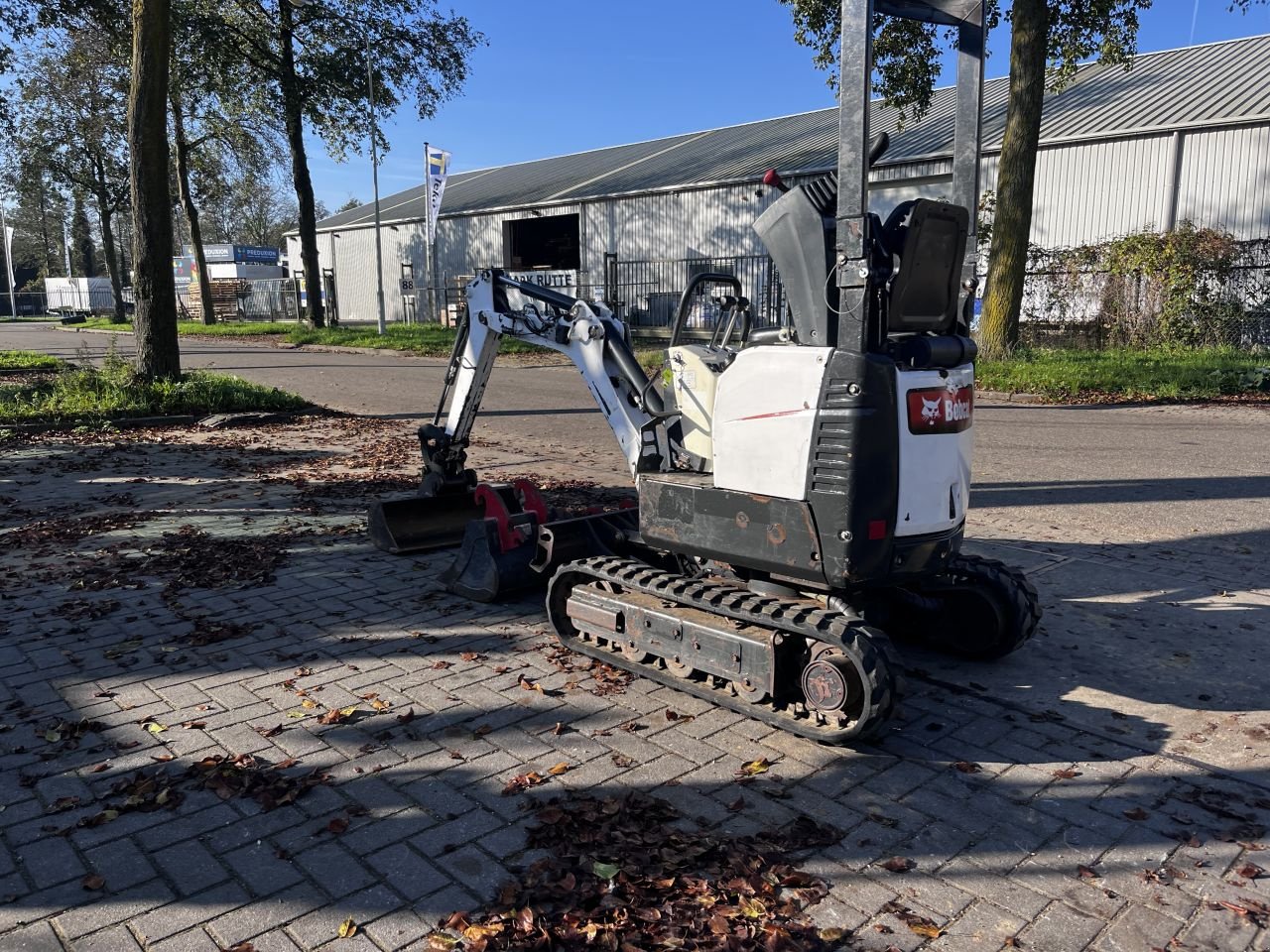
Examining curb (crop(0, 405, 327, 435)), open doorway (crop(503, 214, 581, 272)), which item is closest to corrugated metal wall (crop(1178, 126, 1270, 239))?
curb (crop(0, 405, 327, 435))

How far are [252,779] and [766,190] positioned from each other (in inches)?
1097

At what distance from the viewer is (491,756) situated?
4.00 meters

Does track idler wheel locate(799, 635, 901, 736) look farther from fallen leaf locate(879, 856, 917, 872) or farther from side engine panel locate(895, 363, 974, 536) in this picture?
fallen leaf locate(879, 856, 917, 872)

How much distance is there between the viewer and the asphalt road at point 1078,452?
26.1 feet

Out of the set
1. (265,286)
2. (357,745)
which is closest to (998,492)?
(357,745)

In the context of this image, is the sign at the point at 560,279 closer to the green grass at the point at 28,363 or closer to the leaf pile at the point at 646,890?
the green grass at the point at 28,363

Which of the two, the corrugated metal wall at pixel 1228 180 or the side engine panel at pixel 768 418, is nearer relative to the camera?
the side engine panel at pixel 768 418

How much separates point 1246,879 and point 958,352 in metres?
2.18

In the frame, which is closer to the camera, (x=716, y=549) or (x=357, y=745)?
(x=357, y=745)

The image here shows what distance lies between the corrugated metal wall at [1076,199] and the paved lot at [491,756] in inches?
438

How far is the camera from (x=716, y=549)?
448 cm

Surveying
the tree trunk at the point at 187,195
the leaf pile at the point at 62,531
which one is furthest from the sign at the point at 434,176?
the leaf pile at the point at 62,531

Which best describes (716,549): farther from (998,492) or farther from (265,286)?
(265,286)

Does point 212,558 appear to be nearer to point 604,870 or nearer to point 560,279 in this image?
point 604,870
